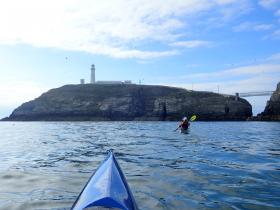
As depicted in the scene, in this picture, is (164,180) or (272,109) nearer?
(164,180)

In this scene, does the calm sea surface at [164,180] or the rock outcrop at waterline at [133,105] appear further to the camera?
the rock outcrop at waterline at [133,105]

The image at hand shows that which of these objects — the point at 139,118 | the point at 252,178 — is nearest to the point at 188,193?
the point at 252,178

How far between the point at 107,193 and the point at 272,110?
410ft

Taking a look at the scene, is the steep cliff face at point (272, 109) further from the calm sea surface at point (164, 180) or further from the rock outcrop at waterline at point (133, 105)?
the calm sea surface at point (164, 180)

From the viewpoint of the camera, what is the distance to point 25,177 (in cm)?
1614

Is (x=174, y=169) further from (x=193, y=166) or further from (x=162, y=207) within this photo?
(x=162, y=207)

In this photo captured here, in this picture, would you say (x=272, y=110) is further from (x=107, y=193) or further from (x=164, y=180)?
(x=107, y=193)

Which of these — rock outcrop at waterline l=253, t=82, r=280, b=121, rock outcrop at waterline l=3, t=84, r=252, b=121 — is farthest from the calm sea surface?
rock outcrop at waterline l=3, t=84, r=252, b=121

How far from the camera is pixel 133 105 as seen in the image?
153 m

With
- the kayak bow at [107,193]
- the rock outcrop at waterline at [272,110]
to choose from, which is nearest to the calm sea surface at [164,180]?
the kayak bow at [107,193]

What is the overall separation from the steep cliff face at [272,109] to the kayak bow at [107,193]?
388ft

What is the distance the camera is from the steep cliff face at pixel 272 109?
122m

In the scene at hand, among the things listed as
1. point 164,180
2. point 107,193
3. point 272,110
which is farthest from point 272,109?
point 107,193

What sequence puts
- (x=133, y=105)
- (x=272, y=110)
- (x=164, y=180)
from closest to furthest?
1. (x=164, y=180)
2. (x=272, y=110)
3. (x=133, y=105)
